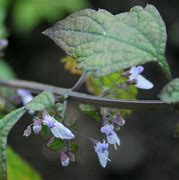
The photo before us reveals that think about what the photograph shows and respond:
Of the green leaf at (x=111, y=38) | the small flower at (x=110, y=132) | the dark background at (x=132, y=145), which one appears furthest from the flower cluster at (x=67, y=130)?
the dark background at (x=132, y=145)

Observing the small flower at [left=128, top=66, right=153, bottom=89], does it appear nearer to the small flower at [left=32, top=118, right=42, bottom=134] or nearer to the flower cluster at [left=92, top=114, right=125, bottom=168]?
the flower cluster at [left=92, top=114, right=125, bottom=168]

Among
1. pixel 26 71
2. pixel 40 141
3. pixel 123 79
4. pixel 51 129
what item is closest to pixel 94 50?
pixel 51 129

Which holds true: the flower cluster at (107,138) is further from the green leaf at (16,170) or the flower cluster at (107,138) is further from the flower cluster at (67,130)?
the green leaf at (16,170)

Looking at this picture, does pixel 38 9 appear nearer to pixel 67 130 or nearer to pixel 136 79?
pixel 136 79

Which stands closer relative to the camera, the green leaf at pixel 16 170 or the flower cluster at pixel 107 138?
the flower cluster at pixel 107 138

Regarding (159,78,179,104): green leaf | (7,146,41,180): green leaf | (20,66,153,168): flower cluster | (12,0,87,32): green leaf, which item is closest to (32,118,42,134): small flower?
(20,66,153,168): flower cluster

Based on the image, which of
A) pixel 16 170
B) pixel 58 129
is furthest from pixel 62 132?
pixel 16 170

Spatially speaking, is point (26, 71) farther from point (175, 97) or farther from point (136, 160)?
point (175, 97)
